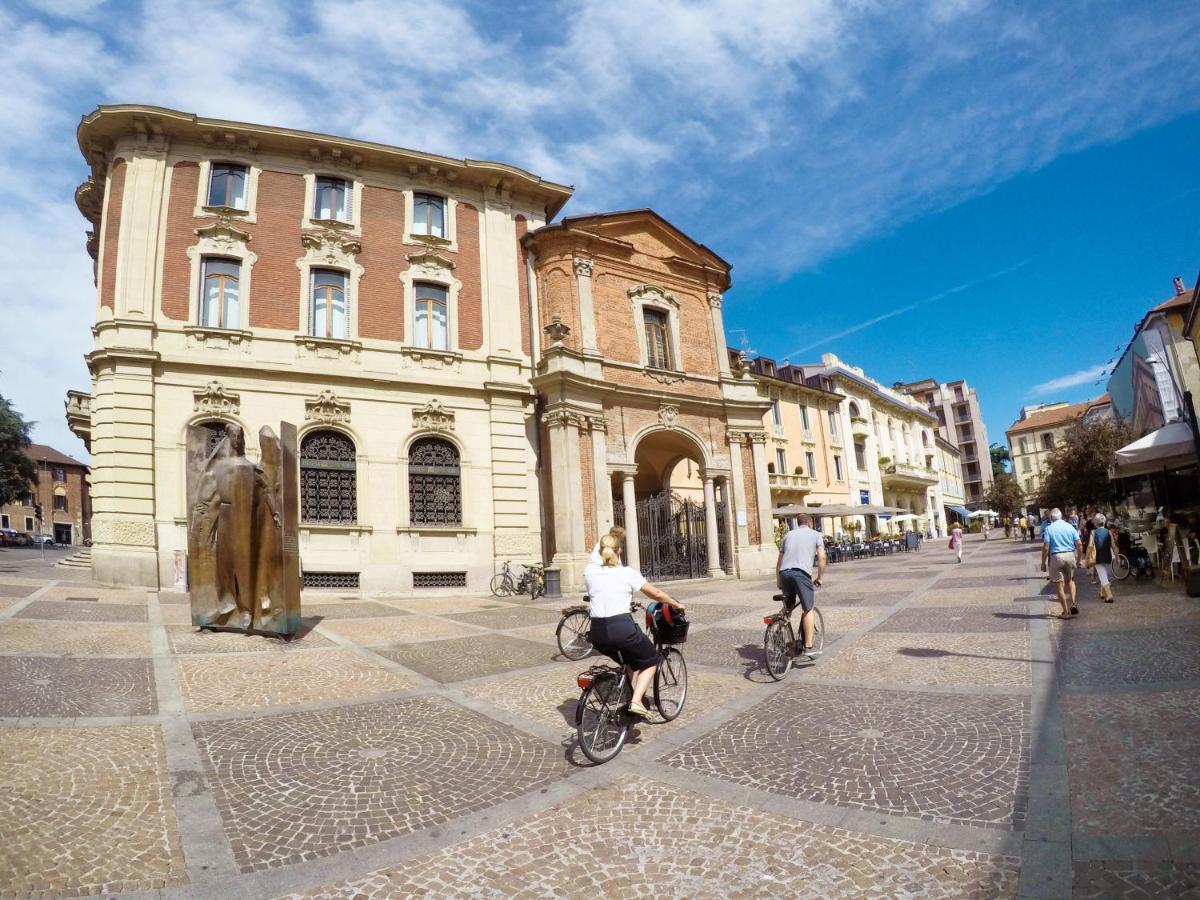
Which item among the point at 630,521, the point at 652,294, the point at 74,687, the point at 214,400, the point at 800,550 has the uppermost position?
the point at 652,294

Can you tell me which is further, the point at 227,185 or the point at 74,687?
the point at 227,185

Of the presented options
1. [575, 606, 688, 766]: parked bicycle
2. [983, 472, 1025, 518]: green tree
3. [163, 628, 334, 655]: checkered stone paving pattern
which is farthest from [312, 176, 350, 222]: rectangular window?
[983, 472, 1025, 518]: green tree

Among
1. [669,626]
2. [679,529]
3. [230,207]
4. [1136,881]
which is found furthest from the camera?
[679,529]

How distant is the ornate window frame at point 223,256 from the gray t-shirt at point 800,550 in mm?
14884

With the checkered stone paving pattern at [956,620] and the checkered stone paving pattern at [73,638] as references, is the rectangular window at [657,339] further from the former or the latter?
the checkered stone paving pattern at [73,638]

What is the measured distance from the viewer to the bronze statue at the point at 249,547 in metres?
9.06

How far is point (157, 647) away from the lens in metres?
7.89

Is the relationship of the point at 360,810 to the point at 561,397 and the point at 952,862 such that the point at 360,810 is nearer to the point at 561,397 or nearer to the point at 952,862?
the point at 952,862

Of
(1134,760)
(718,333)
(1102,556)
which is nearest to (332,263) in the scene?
(718,333)

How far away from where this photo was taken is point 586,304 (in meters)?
19.5

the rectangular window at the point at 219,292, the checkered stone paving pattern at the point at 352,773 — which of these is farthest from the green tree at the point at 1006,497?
the checkered stone paving pattern at the point at 352,773

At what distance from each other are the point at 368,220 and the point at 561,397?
25.5 feet

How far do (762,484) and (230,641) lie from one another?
16.9 m

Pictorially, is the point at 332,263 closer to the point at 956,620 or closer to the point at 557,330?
the point at 557,330
